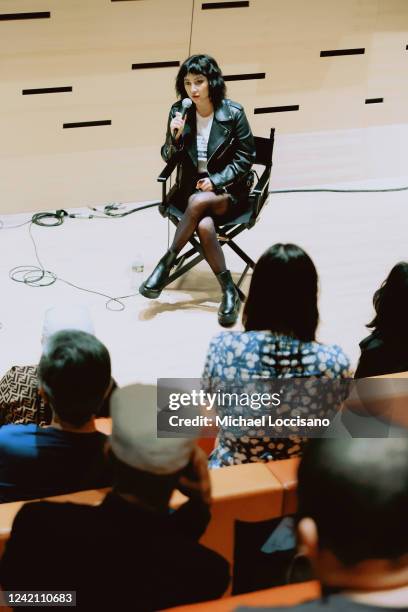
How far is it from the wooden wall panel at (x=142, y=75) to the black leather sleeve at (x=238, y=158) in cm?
129

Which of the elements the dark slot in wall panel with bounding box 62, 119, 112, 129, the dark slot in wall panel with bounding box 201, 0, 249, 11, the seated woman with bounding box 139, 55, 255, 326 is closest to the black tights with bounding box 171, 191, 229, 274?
the seated woman with bounding box 139, 55, 255, 326

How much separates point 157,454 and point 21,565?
0.42 metres

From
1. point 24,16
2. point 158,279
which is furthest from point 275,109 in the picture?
point 158,279

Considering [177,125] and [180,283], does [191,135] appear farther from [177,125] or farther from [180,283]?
[180,283]

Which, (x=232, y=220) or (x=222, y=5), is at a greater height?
(x=222, y=5)

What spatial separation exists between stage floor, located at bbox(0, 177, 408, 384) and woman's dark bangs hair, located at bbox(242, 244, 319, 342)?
1.34 metres

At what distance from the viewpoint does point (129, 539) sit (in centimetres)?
145

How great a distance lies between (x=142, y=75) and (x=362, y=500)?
14.5ft

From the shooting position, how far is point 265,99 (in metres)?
5.48

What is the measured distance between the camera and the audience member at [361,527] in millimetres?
1102

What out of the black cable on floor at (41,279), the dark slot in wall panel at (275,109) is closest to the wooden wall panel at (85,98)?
the dark slot in wall panel at (275,109)

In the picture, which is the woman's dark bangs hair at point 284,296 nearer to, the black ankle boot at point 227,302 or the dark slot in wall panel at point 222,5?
the black ankle boot at point 227,302

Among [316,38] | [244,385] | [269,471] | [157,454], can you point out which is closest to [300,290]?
[244,385]

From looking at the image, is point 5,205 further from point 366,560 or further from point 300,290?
point 366,560
